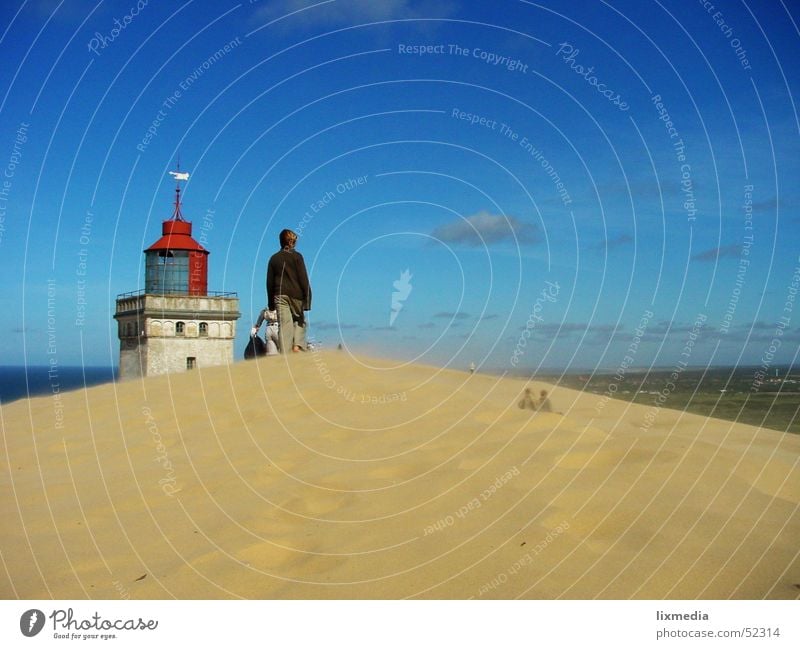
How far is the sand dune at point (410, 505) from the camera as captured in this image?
173 inches

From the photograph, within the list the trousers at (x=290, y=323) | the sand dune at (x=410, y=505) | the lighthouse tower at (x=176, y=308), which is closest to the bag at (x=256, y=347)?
the trousers at (x=290, y=323)

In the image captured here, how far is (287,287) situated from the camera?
1189cm

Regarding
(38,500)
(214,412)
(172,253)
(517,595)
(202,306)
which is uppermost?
(172,253)

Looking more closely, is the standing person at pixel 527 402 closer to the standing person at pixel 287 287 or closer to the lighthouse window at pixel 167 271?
the standing person at pixel 287 287

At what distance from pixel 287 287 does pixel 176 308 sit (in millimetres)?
31872

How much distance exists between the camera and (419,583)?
4.41 meters

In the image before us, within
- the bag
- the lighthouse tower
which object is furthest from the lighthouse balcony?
the bag

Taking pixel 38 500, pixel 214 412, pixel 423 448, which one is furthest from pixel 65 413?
pixel 423 448

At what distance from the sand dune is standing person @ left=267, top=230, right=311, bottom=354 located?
11.6 feet

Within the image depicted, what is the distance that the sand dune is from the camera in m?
4.40

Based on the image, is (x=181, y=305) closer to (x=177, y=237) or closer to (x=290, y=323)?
(x=177, y=237)

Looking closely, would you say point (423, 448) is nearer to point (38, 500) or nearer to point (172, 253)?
point (38, 500)

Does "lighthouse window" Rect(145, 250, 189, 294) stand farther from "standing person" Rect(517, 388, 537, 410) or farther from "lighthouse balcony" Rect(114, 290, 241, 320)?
"standing person" Rect(517, 388, 537, 410)

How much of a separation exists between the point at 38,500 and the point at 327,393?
11.7 feet
